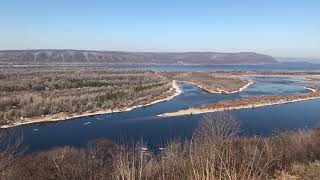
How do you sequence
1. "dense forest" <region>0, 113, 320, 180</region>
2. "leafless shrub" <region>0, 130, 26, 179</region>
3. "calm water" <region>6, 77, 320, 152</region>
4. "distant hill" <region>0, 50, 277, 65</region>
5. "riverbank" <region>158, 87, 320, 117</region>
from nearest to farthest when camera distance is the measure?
"dense forest" <region>0, 113, 320, 180</region> → "leafless shrub" <region>0, 130, 26, 179</region> → "calm water" <region>6, 77, 320, 152</region> → "riverbank" <region>158, 87, 320, 117</region> → "distant hill" <region>0, 50, 277, 65</region>

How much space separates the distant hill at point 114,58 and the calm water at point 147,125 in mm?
78035

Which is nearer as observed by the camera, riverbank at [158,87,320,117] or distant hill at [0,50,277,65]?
riverbank at [158,87,320,117]

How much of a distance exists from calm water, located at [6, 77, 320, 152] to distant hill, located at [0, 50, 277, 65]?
256ft

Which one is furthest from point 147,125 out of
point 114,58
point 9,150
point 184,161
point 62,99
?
point 114,58

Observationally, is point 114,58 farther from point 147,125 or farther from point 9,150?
point 9,150

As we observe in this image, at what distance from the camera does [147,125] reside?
2147 centimetres

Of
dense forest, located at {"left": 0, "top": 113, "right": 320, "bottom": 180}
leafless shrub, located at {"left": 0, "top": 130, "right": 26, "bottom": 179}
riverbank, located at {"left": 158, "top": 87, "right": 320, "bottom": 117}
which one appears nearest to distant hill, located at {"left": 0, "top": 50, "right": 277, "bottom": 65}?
riverbank, located at {"left": 158, "top": 87, "right": 320, "bottom": 117}

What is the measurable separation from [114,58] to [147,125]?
106804mm

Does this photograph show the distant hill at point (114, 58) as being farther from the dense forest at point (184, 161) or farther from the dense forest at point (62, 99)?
the dense forest at point (184, 161)

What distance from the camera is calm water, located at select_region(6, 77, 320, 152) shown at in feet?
60.5

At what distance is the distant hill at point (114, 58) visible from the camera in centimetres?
11224

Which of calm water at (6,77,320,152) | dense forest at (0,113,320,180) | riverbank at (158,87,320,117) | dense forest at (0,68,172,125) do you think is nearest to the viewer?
dense forest at (0,113,320,180)

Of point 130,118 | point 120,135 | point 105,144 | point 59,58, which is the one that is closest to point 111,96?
point 130,118

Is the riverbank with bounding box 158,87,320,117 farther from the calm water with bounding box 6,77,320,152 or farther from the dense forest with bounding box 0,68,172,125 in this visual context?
the dense forest with bounding box 0,68,172,125
